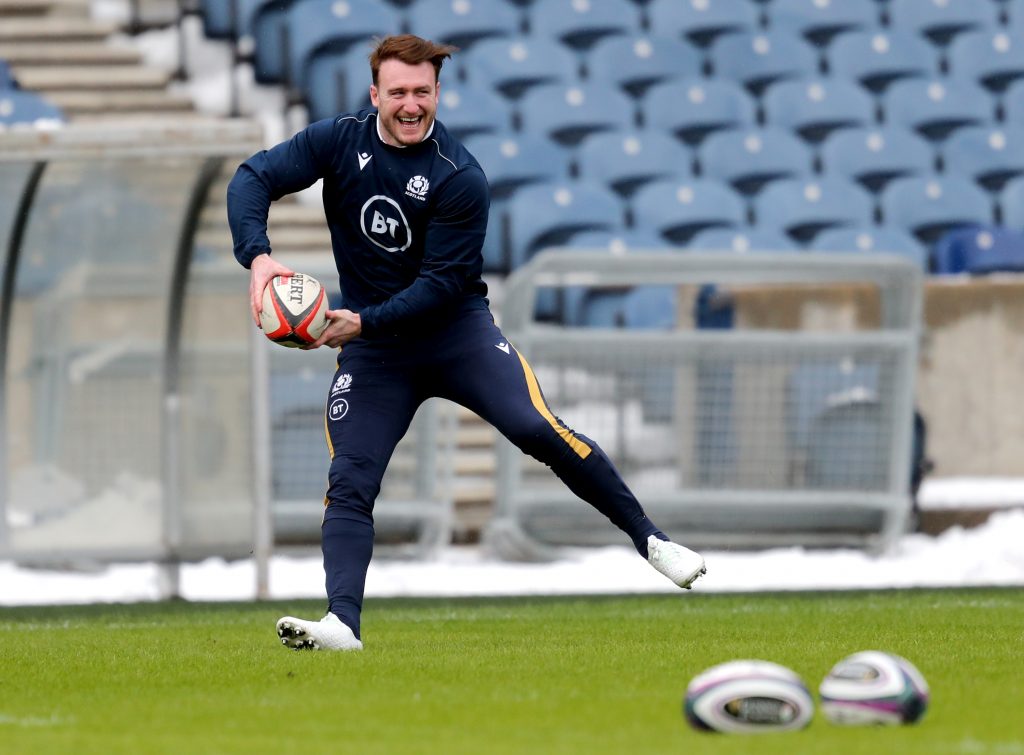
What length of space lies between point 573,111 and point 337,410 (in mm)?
9149

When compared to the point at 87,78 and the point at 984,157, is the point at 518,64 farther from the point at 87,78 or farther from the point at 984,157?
the point at 984,157

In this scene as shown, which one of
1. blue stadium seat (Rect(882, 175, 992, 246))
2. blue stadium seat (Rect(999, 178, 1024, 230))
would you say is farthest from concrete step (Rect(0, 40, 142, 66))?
blue stadium seat (Rect(999, 178, 1024, 230))

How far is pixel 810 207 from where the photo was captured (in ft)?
49.3

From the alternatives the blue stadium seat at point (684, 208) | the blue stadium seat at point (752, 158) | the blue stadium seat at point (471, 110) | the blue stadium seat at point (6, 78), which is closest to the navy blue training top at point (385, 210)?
the blue stadium seat at point (471, 110)

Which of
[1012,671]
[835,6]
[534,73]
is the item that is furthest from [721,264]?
[1012,671]

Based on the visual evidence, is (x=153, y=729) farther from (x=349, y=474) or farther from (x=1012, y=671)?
(x=1012, y=671)

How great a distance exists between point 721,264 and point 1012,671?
22.5ft

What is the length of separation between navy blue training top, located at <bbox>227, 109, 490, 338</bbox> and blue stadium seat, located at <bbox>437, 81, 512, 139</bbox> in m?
8.09

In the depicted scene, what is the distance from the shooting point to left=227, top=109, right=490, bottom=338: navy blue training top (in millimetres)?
6184

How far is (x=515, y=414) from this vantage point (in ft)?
20.5

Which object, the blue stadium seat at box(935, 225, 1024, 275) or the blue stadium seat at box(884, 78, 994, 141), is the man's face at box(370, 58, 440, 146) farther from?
the blue stadium seat at box(884, 78, 994, 141)

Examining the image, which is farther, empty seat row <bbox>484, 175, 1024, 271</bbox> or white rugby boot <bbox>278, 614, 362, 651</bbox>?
empty seat row <bbox>484, 175, 1024, 271</bbox>

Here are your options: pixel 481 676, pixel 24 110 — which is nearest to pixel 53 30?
pixel 24 110

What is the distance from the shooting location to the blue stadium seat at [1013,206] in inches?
612
